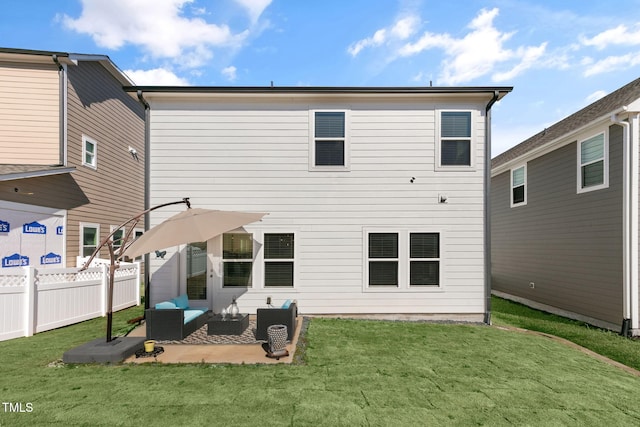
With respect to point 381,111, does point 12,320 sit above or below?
below

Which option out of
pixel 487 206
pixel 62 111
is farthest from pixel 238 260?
pixel 62 111

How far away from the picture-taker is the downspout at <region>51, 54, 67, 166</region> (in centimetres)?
927

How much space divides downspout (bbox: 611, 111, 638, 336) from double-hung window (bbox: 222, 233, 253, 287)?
358 inches

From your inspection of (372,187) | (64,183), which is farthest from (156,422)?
(64,183)

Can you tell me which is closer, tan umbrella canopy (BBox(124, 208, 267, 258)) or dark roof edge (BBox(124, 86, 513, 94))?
tan umbrella canopy (BBox(124, 208, 267, 258))

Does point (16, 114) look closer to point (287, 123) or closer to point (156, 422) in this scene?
point (287, 123)

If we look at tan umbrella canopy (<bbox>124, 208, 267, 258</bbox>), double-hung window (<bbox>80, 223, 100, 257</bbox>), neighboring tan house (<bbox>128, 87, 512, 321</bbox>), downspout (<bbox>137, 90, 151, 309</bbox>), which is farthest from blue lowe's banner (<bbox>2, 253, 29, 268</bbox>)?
tan umbrella canopy (<bbox>124, 208, 267, 258</bbox>)

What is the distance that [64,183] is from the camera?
934cm

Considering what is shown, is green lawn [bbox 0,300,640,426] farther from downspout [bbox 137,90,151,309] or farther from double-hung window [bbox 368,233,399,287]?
double-hung window [bbox 368,233,399,287]

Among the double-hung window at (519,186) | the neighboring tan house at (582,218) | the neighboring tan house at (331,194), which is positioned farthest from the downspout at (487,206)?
the double-hung window at (519,186)

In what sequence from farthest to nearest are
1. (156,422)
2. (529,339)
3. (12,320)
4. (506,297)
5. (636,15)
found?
(506,297)
(636,15)
(529,339)
(12,320)
(156,422)

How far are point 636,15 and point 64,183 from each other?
54.6 feet

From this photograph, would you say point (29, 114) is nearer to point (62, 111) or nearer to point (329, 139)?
point (62, 111)

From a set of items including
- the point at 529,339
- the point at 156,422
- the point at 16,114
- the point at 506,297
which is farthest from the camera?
the point at 506,297
